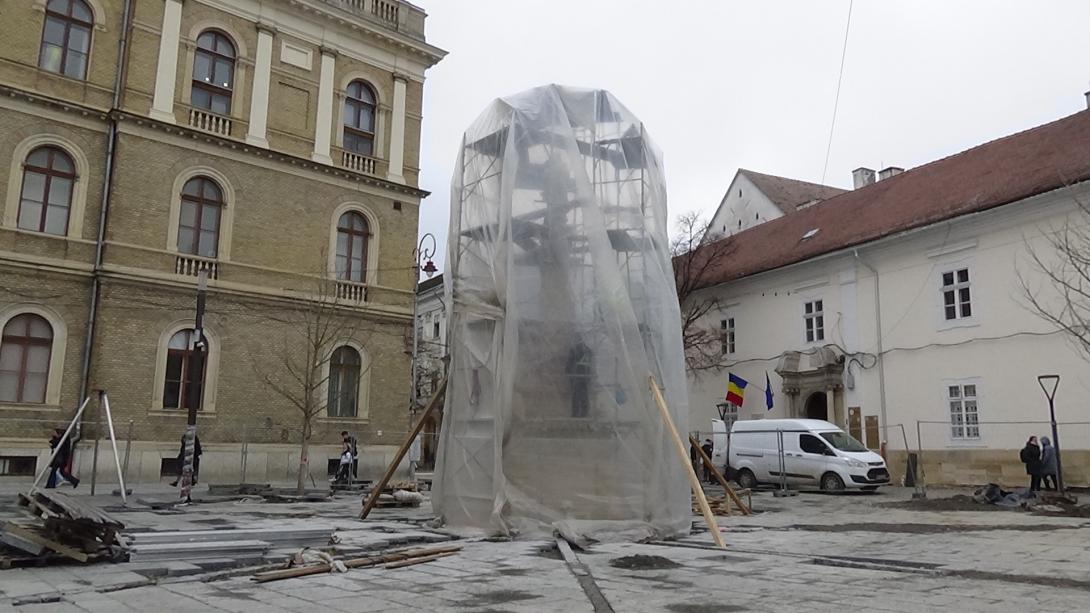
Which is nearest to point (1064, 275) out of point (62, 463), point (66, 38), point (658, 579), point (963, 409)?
point (963, 409)

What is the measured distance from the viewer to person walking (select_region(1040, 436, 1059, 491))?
18.8 meters

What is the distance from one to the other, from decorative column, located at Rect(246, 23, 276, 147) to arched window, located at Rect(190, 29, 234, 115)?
2.26ft

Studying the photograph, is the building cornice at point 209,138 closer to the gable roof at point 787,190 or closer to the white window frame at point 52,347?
the white window frame at point 52,347

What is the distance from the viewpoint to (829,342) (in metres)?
28.3

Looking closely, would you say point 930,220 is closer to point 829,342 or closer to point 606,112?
point 829,342

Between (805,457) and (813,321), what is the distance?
7.73 m

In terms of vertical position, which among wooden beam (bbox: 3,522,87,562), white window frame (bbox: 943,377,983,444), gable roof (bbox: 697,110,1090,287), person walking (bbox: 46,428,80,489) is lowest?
wooden beam (bbox: 3,522,87,562)

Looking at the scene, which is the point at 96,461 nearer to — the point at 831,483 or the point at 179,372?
the point at 179,372

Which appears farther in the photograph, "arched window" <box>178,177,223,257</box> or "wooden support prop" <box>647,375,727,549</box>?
"arched window" <box>178,177,223,257</box>

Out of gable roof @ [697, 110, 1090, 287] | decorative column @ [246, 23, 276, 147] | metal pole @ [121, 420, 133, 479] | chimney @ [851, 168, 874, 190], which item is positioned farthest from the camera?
chimney @ [851, 168, 874, 190]

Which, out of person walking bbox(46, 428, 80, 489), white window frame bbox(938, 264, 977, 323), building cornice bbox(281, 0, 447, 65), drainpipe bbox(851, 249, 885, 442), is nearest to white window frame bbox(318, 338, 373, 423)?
person walking bbox(46, 428, 80, 489)

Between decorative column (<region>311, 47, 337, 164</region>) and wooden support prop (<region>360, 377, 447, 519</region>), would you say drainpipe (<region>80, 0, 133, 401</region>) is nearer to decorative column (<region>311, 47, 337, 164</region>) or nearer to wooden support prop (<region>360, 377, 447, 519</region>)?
decorative column (<region>311, 47, 337, 164</region>)

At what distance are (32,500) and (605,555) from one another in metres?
6.53

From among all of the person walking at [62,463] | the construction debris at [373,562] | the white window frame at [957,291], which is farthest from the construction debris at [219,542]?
the white window frame at [957,291]
